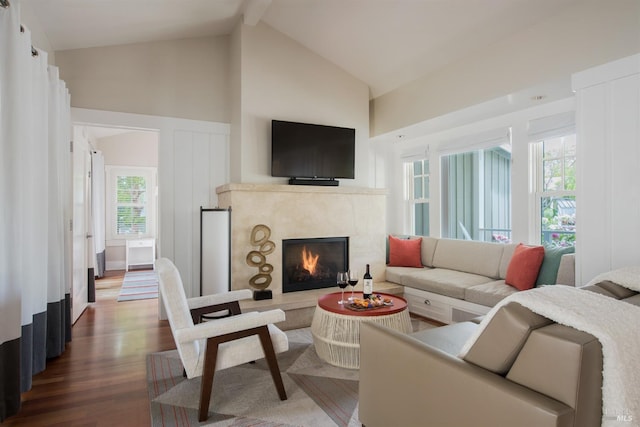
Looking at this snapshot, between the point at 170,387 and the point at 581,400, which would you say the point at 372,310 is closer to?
the point at 170,387

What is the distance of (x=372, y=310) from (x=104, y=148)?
7.26 meters

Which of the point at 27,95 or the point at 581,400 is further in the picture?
the point at 27,95

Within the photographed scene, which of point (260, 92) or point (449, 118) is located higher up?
point (260, 92)

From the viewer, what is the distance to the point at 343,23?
13.0 ft

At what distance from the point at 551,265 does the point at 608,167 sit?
42.3 inches

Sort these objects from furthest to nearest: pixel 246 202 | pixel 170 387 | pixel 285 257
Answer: pixel 285 257 < pixel 246 202 < pixel 170 387

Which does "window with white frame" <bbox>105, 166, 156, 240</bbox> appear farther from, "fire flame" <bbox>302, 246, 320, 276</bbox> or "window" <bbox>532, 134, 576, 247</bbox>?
"window" <bbox>532, 134, 576, 247</bbox>

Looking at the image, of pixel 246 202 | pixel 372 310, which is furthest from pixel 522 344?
pixel 246 202

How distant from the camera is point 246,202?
13.3 ft

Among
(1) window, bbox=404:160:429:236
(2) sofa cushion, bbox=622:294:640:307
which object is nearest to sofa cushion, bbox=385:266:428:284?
(1) window, bbox=404:160:429:236

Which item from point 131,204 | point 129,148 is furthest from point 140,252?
point 129,148

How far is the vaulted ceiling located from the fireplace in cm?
219

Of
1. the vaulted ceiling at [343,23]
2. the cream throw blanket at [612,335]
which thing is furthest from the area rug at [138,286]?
the cream throw blanket at [612,335]

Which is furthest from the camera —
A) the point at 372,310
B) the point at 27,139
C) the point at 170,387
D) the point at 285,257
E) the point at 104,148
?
the point at 104,148
